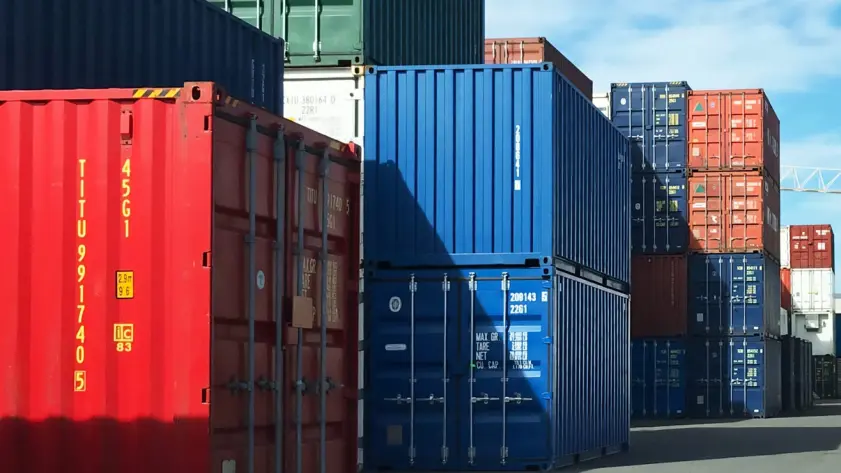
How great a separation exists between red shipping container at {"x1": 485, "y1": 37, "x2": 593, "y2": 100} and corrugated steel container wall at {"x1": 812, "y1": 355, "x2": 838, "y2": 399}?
118ft

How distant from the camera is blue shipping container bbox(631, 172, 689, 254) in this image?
1371 inches

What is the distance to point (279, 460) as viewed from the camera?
11094 millimetres

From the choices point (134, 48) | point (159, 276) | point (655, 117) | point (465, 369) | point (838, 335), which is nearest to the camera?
point (159, 276)

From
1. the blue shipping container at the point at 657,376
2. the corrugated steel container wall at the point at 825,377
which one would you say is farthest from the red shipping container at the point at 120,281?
the corrugated steel container wall at the point at 825,377

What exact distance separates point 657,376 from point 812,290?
114 feet

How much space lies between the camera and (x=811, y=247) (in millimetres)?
66000

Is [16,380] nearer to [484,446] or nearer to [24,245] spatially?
[24,245]

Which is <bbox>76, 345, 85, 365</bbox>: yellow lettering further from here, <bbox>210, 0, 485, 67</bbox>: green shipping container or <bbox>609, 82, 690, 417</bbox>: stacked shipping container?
<bbox>609, 82, 690, 417</bbox>: stacked shipping container

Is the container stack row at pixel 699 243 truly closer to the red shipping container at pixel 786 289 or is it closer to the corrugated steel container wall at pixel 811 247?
the red shipping container at pixel 786 289

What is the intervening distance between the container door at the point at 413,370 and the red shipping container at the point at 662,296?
19007 millimetres

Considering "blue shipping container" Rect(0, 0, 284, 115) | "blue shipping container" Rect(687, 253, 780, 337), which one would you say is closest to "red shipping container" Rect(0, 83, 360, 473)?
"blue shipping container" Rect(0, 0, 284, 115)

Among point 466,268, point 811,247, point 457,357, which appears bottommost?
point 457,357

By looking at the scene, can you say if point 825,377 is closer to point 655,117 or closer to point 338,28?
point 655,117

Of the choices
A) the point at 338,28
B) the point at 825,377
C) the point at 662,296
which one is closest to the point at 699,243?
the point at 662,296
